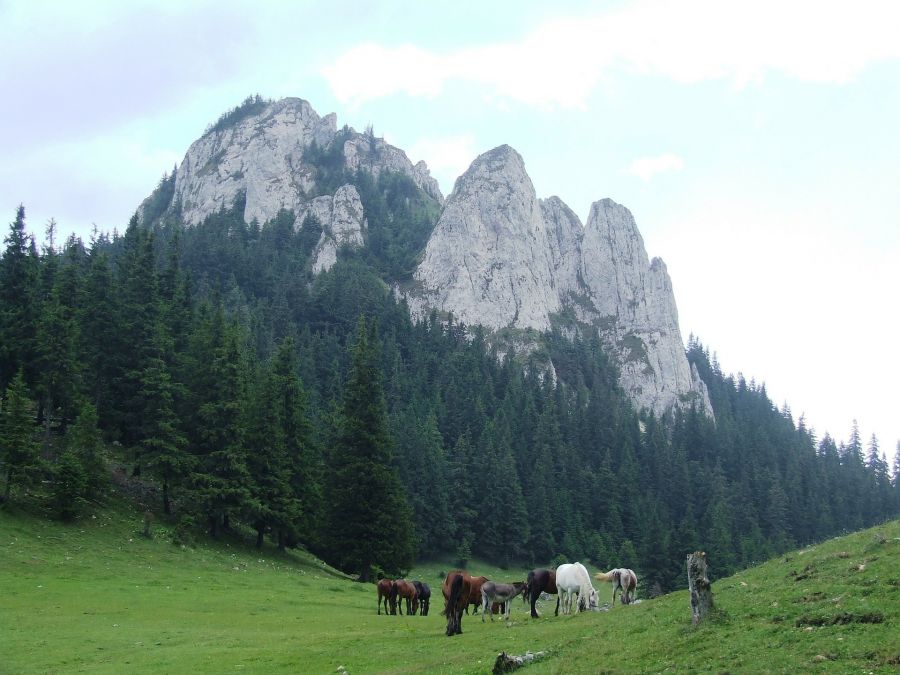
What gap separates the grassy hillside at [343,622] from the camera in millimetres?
14852

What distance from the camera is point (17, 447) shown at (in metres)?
44.6

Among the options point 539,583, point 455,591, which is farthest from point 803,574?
point 539,583

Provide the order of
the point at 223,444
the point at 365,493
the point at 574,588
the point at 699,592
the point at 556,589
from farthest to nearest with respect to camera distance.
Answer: the point at 365,493 < the point at 223,444 < the point at 556,589 < the point at 574,588 < the point at 699,592

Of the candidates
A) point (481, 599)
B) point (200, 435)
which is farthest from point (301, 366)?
point (481, 599)

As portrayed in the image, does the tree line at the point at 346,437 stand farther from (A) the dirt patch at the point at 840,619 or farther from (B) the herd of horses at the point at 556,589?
(A) the dirt patch at the point at 840,619

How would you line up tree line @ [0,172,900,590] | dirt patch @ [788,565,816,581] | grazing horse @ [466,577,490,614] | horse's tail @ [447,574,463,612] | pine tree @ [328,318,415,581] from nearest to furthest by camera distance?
dirt patch @ [788,565,816,581], horse's tail @ [447,574,463,612], grazing horse @ [466,577,490,614], tree line @ [0,172,900,590], pine tree @ [328,318,415,581]

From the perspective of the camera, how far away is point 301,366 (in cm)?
12225

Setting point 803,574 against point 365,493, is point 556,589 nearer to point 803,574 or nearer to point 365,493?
point 803,574

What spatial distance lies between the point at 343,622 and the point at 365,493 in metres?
26.2

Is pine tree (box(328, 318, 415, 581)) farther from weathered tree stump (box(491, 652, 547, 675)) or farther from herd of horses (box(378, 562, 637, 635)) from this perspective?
weathered tree stump (box(491, 652, 547, 675))

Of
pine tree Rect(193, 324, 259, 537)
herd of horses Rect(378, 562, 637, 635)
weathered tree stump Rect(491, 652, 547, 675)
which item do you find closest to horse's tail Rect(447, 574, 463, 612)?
herd of horses Rect(378, 562, 637, 635)

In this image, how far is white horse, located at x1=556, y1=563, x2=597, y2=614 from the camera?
28.9m

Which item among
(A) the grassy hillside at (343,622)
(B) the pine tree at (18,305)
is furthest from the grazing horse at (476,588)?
(B) the pine tree at (18,305)

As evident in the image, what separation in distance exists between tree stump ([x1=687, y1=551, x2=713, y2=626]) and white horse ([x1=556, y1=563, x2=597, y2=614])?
11249mm
